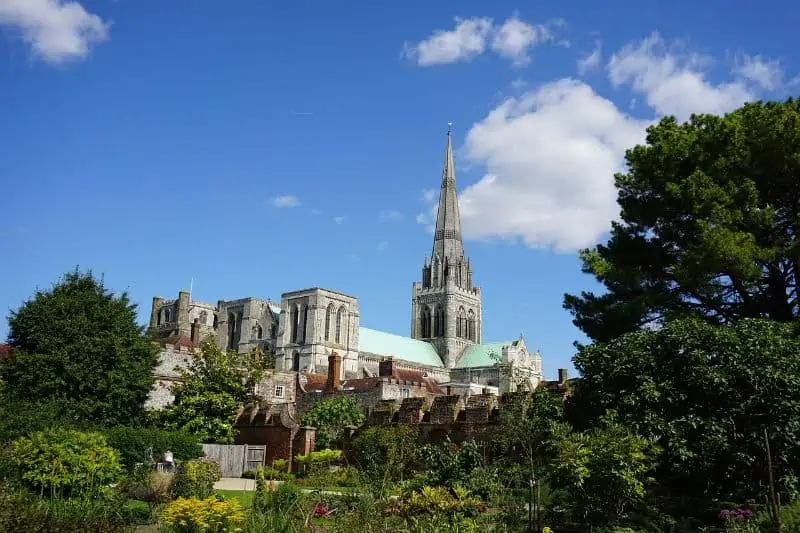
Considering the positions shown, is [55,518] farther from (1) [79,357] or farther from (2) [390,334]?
(2) [390,334]

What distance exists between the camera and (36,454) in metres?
15.5

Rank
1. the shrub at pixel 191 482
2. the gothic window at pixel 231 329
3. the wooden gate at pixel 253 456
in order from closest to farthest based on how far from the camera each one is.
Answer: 1. the shrub at pixel 191 482
2. the wooden gate at pixel 253 456
3. the gothic window at pixel 231 329

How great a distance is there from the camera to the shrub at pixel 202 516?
1014 cm

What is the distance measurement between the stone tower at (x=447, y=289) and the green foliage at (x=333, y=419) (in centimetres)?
8973

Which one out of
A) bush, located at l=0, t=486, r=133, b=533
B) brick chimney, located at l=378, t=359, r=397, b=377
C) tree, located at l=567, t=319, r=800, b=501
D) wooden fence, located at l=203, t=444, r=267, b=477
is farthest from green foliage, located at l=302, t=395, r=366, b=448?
bush, located at l=0, t=486, r=133, b=533

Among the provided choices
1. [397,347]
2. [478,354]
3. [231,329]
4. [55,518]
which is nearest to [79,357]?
[55,518]

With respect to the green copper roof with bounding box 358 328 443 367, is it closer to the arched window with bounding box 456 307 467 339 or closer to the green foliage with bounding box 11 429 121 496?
the arched window with bounding box 456 307 467 339

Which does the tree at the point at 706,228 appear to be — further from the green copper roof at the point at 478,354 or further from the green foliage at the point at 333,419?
the green copper roof at the point at 478,354

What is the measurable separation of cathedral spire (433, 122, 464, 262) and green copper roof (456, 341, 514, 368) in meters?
15.5

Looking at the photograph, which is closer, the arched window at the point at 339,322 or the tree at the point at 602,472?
the tree at the point at 602,472

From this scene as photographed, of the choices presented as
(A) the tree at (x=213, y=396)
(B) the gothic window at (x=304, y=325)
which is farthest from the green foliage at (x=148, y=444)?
(B) the gothic window at (x=304, y=325)

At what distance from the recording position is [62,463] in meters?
15.4

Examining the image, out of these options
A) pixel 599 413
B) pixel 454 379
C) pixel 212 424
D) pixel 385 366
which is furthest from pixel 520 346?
pixel 599 413

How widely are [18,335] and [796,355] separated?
96.3ft
